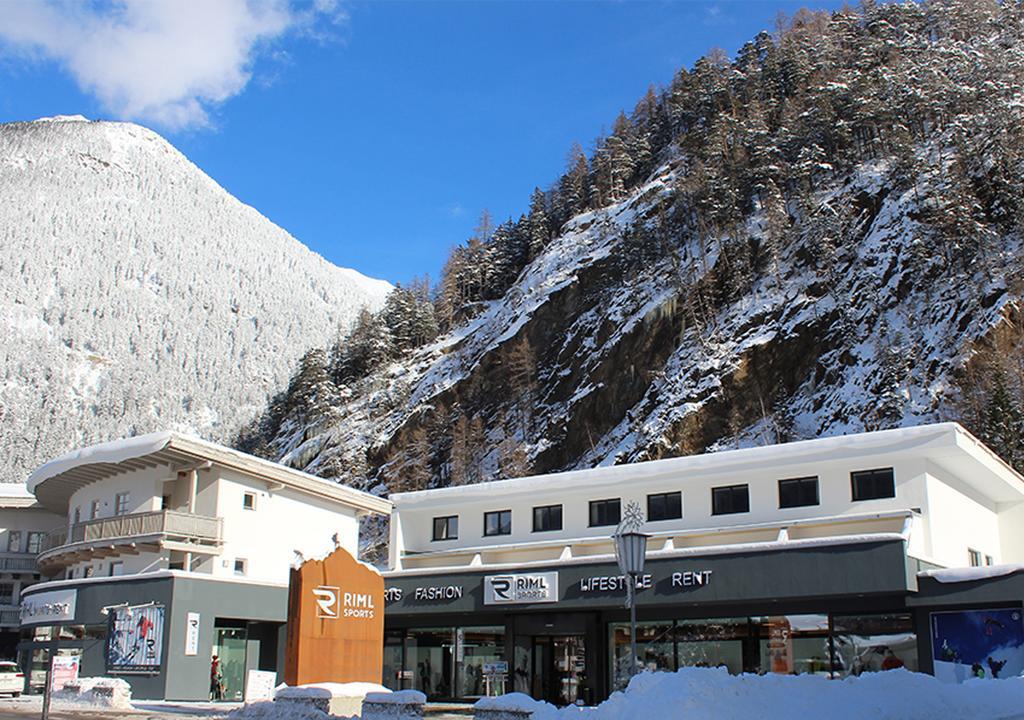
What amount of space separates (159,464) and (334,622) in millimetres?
18392

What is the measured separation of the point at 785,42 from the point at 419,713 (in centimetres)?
10346

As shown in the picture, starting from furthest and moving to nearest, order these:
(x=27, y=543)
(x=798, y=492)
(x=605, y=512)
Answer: (x=27, y=543) < (x=605, y=512) < (x=798, y=492)

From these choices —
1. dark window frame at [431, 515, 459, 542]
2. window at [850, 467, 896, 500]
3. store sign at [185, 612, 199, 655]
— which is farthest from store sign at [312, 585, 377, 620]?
window at [850, 467, 896, 500]

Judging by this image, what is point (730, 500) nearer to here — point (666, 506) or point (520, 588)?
point (666, 506)

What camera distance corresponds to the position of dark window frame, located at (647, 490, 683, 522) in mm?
35156

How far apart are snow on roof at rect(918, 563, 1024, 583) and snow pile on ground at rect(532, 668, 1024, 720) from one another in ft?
35.9

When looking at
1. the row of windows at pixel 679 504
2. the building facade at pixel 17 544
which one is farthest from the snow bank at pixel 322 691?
the building facade at pixel 17 544

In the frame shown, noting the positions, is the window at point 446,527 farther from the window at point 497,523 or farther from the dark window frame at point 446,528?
the window at point 497,523

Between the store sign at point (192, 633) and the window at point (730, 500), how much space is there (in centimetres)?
1808

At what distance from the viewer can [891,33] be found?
10006cm

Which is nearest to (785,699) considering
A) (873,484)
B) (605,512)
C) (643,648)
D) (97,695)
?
(643,648)

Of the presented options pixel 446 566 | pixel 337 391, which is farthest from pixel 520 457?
pixel 446 566

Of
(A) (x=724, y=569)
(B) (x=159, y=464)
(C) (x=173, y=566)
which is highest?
(B) (x=159, y=464)

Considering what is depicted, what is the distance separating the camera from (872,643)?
29438 mm
